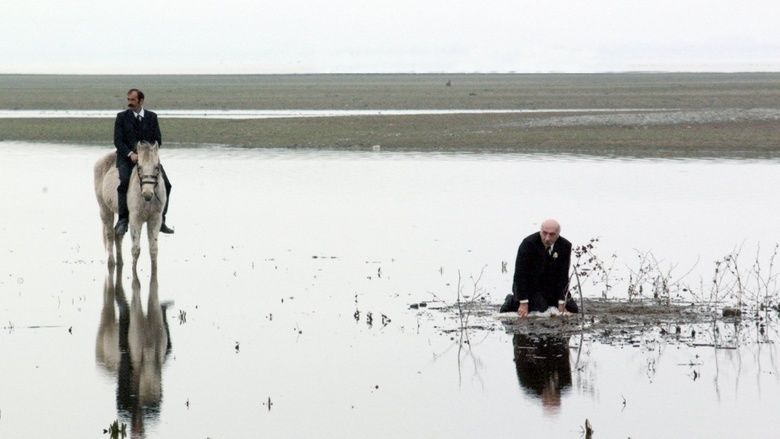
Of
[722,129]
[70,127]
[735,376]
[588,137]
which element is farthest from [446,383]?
[70,127]

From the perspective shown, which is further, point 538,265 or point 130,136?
point 130,136

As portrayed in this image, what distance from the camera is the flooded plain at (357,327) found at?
11.1 metres

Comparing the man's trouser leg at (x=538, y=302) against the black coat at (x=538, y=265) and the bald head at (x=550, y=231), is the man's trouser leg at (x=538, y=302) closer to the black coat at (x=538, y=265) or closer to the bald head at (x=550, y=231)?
the black coat at (x=538, y=265)

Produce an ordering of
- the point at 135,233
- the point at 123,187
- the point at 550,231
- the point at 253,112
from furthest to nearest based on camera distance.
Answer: the point at 253,112, the point at 123,187, the point at 135,233, the point at 550,231

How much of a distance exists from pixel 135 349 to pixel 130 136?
5550 mm

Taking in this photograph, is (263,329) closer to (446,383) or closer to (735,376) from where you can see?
(446,383)

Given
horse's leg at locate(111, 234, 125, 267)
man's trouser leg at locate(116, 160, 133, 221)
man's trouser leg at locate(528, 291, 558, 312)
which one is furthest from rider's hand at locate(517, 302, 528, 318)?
horse's leg at locate(111, 234, 125, 267)

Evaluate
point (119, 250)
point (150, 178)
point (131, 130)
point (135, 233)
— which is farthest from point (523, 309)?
point (119, 250)

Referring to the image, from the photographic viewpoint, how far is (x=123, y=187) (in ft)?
61.3

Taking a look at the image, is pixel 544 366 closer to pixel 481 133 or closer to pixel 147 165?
pixel 147 165

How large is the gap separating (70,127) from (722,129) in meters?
24.3

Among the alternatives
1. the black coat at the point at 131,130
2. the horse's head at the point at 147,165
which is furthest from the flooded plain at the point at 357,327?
the black coat at the point at 131,130

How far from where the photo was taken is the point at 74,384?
12.1m

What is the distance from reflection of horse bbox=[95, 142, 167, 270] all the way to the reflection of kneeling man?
205 inches
